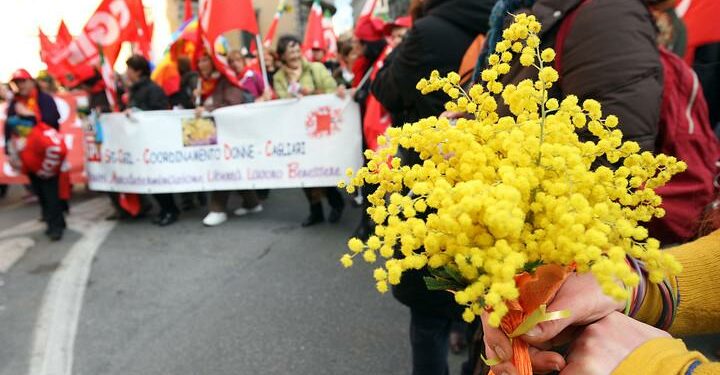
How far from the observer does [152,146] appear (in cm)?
521

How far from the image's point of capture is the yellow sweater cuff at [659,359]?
0.72m

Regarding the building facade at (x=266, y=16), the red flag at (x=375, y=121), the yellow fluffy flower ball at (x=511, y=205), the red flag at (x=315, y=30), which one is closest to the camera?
the yellow fluffy flower ball at (x=511, y=205)

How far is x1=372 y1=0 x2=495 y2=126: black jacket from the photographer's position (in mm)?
2109

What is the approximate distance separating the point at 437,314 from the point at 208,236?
3.61 m

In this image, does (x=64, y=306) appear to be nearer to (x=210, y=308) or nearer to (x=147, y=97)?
(x=210, y=308)

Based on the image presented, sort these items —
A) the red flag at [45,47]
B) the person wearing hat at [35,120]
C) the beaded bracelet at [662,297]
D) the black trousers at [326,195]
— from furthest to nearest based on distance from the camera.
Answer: the red flag at [45,47], the black trousers at [326,195], the person wearing hat at [35,120], the beaded bracelet at [662,297]

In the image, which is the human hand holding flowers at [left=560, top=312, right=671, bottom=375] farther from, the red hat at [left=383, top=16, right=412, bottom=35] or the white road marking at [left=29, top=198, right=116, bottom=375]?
the red hat at [left=383, top=16, right=412, bottom=35]

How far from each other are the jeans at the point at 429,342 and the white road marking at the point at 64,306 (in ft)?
6.68

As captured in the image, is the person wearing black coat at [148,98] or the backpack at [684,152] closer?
the backpack at [684,152]

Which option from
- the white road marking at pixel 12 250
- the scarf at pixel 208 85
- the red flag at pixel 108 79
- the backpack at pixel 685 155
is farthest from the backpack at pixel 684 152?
the red flag at pixel 108 79

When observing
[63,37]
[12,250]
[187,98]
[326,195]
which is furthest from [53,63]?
[326,195]

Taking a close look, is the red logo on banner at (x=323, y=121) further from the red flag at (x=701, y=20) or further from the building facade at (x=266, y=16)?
the building facade at (x=266, y=16)

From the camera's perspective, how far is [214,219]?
17.4ft

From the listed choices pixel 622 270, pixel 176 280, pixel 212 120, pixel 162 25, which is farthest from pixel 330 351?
pixel 162 25
